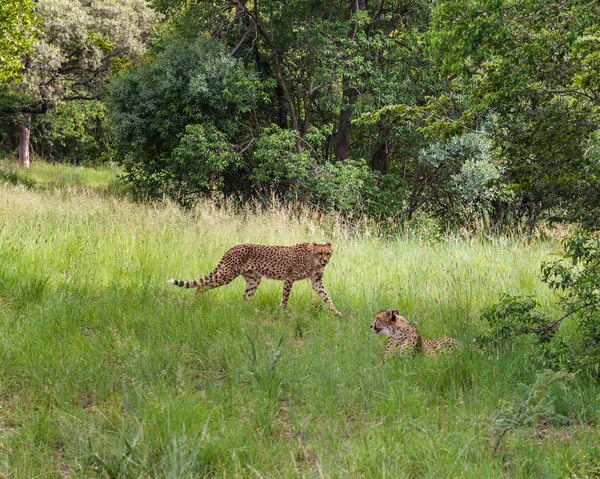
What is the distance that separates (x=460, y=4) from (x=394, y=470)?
3739 mm

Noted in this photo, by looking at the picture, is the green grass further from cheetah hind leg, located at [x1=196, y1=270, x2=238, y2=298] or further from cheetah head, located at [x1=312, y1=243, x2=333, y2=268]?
cheetah head, located at [x1=312, y1=243, x2=333, y2=268]

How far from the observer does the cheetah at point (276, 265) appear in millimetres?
6918

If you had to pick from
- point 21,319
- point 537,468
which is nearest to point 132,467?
point 537,468

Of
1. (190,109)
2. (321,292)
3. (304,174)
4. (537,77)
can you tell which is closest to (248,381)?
(321,292)

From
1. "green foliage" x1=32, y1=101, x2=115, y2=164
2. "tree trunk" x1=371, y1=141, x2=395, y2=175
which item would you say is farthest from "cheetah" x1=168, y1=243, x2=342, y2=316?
"green foliage" x1=32, y1=101, x2=115, y2=164

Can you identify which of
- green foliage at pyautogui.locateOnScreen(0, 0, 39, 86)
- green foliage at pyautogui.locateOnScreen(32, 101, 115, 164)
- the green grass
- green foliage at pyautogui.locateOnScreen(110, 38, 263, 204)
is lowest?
the green grass

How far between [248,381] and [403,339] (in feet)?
4.45

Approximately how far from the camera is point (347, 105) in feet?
53.5

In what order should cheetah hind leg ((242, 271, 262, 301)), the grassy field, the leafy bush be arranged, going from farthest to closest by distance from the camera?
the leafy bush < cheetah hind leg ((242, 271, 262, 301)) < the grassy field

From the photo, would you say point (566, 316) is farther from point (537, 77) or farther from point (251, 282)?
point (251, 282)

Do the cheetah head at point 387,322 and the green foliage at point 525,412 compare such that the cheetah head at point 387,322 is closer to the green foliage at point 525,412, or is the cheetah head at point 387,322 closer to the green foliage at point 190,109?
the green foliage at point 525,412

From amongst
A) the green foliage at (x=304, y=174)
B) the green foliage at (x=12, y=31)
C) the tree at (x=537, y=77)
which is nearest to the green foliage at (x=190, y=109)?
the green foliage at (x=304, y=174)

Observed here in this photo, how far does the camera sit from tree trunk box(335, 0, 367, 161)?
16.6m

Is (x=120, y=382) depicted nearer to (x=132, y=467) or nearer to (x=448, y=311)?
(x=132, y=467)
